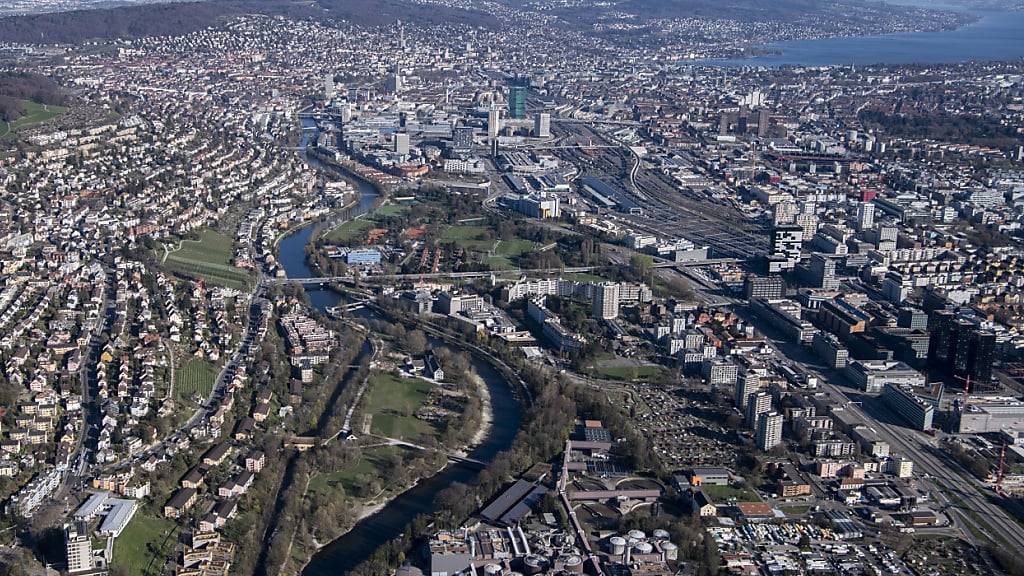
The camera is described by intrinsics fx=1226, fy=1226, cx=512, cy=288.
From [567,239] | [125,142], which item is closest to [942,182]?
[567,239]

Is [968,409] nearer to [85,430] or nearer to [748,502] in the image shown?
[748,502]

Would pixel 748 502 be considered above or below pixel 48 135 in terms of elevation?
below

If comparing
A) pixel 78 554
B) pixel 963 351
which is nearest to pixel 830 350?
pixel 963 351

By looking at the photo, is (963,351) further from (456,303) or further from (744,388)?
(456,303)

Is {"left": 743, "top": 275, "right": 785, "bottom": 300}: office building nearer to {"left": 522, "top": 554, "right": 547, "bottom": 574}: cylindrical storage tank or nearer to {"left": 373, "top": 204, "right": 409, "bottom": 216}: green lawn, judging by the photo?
{"left": 373, "top": 204, "right": 409, "bottom": 216}: green lawn

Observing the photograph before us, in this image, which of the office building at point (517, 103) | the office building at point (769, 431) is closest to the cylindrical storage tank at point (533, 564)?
the office building at point (769, 431)

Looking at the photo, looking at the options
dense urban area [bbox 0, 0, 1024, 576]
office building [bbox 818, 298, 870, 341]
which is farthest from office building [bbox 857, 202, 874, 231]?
office building [bbox 818, 298, 870, 341]

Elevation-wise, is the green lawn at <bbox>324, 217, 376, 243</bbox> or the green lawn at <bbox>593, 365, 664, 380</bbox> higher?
the green lawn at <bbox>324, 217, 376, 243</bbox>
